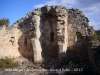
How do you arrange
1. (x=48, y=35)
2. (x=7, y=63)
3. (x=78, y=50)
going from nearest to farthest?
(x=7, y=63) < (x=78, y=50) < (x=48, y=35)

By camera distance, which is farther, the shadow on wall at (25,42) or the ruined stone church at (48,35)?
the shadow on wall at (25,42)

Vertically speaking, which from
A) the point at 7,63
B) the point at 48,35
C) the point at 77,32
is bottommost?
the point at 7,63

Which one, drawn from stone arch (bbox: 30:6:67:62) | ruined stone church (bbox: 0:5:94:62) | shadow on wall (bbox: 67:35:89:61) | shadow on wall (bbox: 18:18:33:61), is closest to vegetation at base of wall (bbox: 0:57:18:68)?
ruined stone church (bbox: 0:5:94:62)

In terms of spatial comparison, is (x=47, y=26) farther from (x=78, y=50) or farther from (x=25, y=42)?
(x=78, y=50)

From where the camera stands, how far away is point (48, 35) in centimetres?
1895

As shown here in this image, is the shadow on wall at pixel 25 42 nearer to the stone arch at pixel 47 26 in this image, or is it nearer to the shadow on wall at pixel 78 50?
the stone arch at pixel 47 26

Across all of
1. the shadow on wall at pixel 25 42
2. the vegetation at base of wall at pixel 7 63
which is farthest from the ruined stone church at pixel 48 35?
the vegetation at base of wall at pixel 7 63

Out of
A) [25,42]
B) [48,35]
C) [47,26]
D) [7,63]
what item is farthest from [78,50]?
[7,63]

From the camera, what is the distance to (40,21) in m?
18.7

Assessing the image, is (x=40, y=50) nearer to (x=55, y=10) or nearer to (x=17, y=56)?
(x=17, y=56)

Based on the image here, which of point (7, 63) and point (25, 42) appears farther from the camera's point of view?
point (25, 42)


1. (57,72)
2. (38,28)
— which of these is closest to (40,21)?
(38,28)

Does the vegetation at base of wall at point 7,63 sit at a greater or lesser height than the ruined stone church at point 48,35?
lesser

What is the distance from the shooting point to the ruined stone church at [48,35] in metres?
17.2
